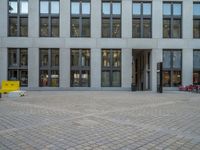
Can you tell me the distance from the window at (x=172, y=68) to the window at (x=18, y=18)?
20.1 metres

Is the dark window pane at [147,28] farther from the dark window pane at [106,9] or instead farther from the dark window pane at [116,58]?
the dark window pane at [106,9]

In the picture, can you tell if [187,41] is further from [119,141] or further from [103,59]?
[119,141]

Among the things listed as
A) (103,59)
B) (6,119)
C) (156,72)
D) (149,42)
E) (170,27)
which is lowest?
(6,119)

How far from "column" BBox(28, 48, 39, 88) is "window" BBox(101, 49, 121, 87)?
905 centimetres

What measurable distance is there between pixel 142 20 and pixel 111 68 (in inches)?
319

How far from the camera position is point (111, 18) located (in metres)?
29.5

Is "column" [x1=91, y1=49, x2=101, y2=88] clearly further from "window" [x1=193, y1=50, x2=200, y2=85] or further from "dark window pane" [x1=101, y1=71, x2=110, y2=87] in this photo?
"window" [x1=193, y1=50, x2=200, y2=85]

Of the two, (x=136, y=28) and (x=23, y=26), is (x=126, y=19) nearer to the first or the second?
(x=136, y=28)

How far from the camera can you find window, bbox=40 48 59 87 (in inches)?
1142

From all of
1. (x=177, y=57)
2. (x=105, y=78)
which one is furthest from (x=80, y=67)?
(x=177, y=57)

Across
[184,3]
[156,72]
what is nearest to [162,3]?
[184,3]

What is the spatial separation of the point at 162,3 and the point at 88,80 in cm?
1509

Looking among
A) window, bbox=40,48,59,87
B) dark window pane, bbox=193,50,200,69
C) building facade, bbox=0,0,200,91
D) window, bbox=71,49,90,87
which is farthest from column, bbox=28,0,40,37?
dark window pane, bbox=193,50,200,69

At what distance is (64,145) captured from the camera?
530 cm
